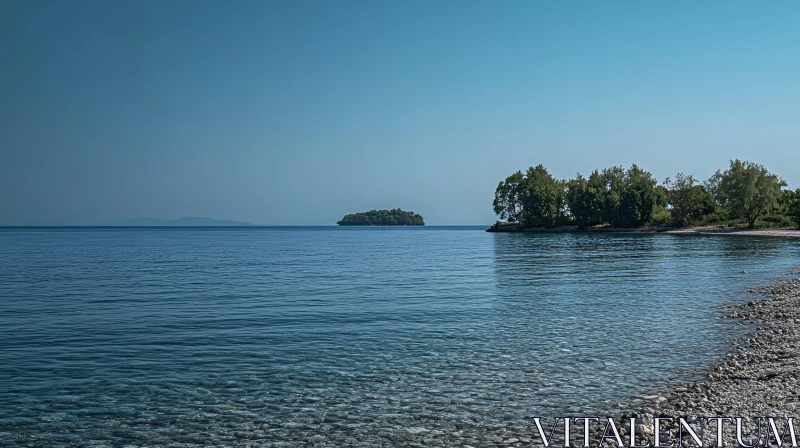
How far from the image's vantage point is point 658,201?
16488cm

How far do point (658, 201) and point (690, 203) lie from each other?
9495 mm

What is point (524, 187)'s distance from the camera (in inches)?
7707

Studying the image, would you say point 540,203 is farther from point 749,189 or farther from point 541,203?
point 749,189

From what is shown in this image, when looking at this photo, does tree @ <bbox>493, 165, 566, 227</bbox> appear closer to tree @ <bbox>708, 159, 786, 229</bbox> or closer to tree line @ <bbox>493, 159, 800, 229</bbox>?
A: tree line @ <bbox>493, 159, 800, 229</bbox>

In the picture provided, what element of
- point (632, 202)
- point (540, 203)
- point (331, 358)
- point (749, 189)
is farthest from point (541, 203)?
point (331, 358)

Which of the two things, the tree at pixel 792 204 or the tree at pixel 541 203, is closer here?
the tree at pixel 792 204

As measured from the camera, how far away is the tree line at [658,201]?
12850cm

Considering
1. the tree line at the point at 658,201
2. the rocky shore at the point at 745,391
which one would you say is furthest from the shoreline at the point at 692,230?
the rocky shore at the point at 745,391

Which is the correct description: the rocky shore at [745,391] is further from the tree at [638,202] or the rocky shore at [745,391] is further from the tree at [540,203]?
the tree at [540,203]

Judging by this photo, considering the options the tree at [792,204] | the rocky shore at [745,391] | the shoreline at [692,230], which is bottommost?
the rocky shore at [745,391]

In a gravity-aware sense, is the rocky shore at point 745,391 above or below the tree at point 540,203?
below

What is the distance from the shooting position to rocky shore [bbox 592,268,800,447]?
1010cm

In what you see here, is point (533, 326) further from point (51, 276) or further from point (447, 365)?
point (51, 276)

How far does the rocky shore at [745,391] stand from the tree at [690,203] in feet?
507
